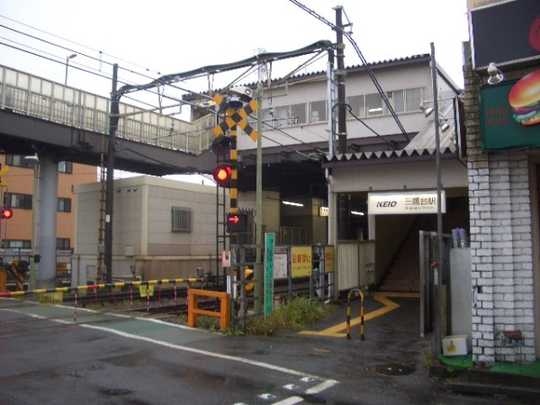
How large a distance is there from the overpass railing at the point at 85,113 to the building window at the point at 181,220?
3326mm

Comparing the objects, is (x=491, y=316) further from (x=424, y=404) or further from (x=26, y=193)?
(x=26, y=193)

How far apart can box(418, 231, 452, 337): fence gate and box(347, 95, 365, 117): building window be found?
2258 centimetres

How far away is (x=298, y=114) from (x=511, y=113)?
1010 inches

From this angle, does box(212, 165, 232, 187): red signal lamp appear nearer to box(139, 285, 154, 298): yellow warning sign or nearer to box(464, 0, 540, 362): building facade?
box(464, 0, 540, 362): building facade

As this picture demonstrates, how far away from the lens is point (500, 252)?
24.8 ft

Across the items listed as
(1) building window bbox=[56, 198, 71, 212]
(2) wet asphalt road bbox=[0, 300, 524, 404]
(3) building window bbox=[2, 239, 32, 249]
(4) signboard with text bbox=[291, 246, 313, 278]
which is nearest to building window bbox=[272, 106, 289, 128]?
(4) signboard with text bbox=[291, 246, 313, 278]

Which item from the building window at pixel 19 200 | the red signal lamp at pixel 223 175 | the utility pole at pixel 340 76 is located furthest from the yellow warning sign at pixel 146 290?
the building window at pixel 19 200

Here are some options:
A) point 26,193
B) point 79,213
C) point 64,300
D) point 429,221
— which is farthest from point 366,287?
point 26,193

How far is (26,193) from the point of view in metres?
46.0

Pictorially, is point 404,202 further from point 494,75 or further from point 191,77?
point 191,77

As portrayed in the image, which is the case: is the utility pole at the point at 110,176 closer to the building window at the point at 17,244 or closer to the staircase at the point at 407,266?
the staircase at the point at 407,266

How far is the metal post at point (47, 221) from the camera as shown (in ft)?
70.2

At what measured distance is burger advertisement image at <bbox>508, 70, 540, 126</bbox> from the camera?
7.01 meters

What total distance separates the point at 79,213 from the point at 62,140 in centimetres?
542
